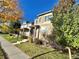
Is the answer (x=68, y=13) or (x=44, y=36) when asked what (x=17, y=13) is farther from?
(x=44, y=36)

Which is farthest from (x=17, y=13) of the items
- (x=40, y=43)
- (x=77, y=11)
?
(x=40, y=43)

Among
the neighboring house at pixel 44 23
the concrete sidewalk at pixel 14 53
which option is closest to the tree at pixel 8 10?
the concrete sidewalk at pixel 14 53

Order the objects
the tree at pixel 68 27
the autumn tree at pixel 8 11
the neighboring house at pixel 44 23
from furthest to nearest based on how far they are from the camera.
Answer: the neighboring house at pixel 44 23, the tree at pixel 68 27, the autumn tree at pixel 8 11

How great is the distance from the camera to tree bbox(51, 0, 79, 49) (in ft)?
73.7

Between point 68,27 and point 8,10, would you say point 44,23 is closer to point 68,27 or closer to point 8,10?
point 68,27

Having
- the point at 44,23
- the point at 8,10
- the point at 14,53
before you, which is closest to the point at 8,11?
the point at 8,10

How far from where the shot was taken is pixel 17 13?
20.2 metres

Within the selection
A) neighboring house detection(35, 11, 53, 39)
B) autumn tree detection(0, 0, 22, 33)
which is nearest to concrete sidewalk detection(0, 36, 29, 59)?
autumn tree detection(0, 0, 22, 33)

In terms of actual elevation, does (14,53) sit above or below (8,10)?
below

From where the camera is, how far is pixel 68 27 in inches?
887

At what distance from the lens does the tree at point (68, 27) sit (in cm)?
2245

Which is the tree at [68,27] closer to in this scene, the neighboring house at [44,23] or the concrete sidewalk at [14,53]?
the concrete sidewalk at [14,53]

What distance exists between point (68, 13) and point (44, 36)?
13280mm

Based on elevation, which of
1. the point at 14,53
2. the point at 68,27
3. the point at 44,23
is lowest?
the point at 14,53
